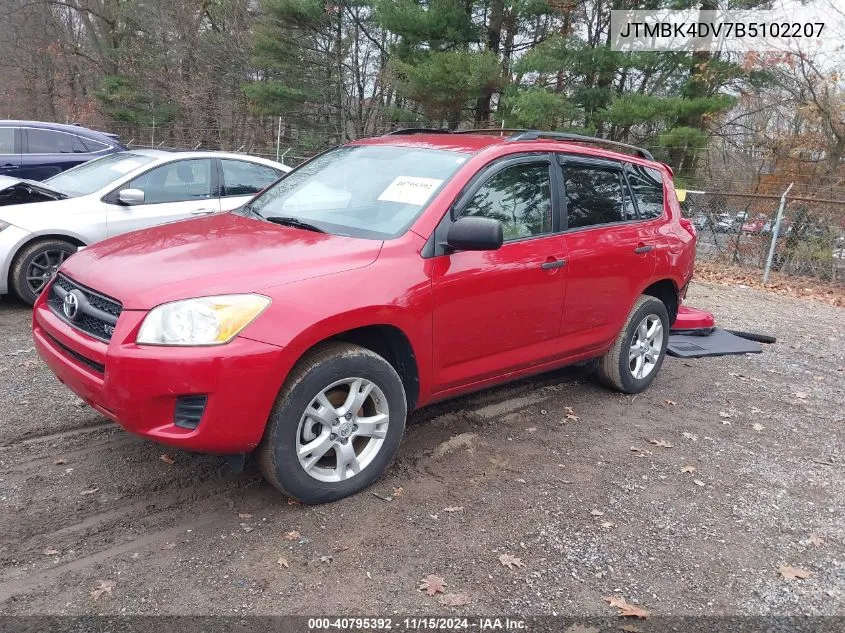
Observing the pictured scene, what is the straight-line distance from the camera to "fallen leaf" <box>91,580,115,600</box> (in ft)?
8.25

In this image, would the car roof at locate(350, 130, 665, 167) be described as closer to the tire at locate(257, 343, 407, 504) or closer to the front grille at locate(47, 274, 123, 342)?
the tire at locate(257, 343, 407, 504)

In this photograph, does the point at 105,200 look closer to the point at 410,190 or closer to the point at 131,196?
the point at 131,196

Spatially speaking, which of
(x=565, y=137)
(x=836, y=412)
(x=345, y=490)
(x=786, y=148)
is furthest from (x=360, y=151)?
(x=786, y=148)

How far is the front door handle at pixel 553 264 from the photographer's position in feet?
13.1

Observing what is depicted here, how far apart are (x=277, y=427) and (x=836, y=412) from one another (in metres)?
4.58

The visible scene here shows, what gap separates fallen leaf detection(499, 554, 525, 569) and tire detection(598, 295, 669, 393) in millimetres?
2403

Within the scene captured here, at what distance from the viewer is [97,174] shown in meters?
7.00

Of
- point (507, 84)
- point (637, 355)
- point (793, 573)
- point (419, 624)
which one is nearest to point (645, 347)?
point (637, 355)

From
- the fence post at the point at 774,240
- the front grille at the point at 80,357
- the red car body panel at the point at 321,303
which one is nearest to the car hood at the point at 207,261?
the red car body panel at the point at 321,303

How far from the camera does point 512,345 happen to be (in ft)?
13.0

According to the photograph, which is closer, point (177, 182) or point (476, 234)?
point (476, 234)

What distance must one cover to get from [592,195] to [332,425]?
254 centimetres

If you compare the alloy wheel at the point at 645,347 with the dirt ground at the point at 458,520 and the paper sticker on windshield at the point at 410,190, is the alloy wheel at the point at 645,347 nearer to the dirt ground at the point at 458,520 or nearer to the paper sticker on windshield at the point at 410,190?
the dirt ground at the point at 458,520

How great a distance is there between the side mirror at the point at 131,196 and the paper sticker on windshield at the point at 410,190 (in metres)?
3.69
